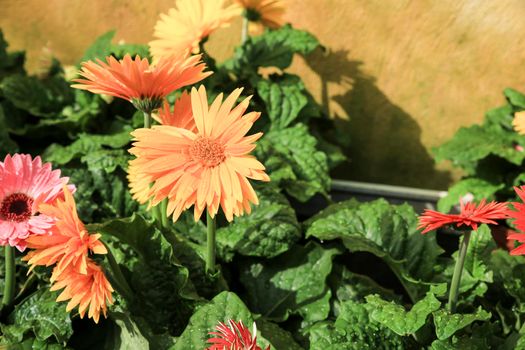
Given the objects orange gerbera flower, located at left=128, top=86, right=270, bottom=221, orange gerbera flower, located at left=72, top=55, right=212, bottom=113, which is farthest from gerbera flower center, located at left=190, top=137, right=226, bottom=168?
orange gerbera flower, located at left=72, top=55, right=212, bottom=113

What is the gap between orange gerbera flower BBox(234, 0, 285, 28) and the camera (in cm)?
177

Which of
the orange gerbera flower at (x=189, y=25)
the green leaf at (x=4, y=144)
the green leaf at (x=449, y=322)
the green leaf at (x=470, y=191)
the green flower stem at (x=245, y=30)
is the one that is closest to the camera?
the green leaf at (x=449, y=322)

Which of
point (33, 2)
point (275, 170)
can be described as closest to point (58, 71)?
point (33, 2)

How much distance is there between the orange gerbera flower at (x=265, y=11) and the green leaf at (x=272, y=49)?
0.12 feet

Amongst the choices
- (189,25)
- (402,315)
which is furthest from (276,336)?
(189,25)

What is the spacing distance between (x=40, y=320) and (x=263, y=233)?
1.54ft

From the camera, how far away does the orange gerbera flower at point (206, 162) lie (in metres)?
0.97

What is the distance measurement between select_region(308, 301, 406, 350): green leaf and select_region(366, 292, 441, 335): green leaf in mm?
43

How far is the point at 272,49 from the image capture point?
1817 millimetres

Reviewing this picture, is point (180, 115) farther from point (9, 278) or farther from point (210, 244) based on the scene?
point (9, 278)

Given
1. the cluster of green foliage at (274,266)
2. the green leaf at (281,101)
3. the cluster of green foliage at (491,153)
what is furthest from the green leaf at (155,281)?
the cluster of green foliage at (491,153)

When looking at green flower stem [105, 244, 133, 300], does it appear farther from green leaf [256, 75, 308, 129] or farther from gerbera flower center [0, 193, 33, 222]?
green leaf [256, 75, 308, 129]

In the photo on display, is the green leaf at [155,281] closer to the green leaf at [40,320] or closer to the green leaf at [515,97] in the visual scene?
the green leaf at [40,320]

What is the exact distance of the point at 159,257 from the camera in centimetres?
128
